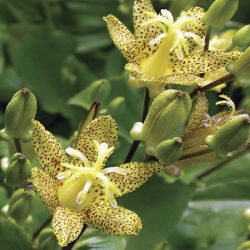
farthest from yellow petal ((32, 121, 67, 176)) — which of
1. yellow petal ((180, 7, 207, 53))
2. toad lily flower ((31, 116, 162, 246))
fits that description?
yellow petal ((180, 7, 207, 53))

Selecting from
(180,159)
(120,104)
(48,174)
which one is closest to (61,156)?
(48,174)

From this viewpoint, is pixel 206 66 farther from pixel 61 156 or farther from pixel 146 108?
pixel 61 156

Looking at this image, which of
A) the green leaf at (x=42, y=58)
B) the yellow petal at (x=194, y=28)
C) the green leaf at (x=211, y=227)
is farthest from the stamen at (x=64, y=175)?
the green leaf at (x=42, y=58)

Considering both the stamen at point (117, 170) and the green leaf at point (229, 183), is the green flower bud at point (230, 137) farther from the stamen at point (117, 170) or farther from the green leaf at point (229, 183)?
the green leaf at point (229, 183)

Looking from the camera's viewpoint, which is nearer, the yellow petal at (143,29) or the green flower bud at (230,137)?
the green flower bud at (230,137)

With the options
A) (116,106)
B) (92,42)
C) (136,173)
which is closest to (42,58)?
(92,42)

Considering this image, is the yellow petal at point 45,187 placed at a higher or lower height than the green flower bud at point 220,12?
lower

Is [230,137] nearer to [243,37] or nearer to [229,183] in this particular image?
[243,37]
